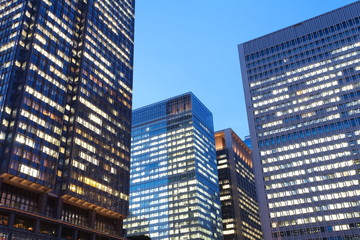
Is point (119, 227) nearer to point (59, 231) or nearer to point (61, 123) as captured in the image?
point (59, 231)

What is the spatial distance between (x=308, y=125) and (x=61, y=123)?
294 feet

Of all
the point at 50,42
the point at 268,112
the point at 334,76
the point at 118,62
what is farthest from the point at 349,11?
the point at 50,42

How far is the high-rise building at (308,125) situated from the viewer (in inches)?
5034

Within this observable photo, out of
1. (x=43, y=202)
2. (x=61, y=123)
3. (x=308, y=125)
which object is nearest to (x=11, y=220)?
(x=43, y=202)

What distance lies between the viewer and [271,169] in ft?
465

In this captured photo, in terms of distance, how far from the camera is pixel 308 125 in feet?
466

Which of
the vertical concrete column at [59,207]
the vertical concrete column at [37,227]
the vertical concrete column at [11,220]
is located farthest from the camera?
the vertical concrete column at [59,207]

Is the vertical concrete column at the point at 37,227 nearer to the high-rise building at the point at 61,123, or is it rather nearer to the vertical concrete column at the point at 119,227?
the high-rise building at the point at 61,123

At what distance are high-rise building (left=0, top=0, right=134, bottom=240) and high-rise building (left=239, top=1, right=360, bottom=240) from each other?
5449cm

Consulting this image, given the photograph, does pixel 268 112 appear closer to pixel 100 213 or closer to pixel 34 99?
pixel 100 213

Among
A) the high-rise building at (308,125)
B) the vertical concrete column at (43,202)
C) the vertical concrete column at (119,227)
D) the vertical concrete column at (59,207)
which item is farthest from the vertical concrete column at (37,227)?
the high-rise building at (308,125)

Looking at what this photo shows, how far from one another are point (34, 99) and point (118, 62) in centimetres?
4989

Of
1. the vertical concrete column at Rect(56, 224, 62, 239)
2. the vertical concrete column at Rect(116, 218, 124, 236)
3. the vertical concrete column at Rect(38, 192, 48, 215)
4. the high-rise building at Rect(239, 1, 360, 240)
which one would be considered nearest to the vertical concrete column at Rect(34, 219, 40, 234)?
the vertical concrete column at Rect(38, 192, 48, 215)

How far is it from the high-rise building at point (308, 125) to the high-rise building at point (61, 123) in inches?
2145
